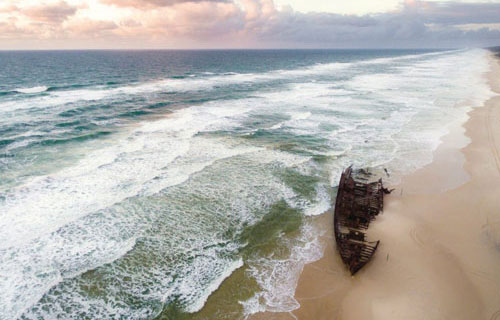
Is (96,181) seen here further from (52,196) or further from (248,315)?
(248,315)

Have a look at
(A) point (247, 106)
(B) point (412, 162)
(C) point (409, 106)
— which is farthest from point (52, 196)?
(C) point (409, 106)

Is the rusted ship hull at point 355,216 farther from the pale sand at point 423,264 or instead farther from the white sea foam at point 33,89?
the white sea foam at point 33,89

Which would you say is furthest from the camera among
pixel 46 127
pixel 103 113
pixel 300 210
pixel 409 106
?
pixel 409 106

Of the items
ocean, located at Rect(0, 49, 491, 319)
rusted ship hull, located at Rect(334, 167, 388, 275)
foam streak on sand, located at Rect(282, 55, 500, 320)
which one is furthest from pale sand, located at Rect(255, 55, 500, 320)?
ocean, located at Rect(0, 49, 491, 319)

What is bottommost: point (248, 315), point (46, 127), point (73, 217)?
point (248, 315)

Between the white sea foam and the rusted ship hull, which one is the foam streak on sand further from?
the white sea foam

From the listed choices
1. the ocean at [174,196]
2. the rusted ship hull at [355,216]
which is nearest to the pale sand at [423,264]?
the rusted ship hull at [355,216]
